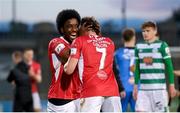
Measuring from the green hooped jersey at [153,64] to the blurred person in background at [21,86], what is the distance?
4.87m

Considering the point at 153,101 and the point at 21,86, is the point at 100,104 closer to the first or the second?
the point at 153,101

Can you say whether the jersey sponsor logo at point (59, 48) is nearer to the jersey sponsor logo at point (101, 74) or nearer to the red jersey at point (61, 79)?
the red jersey at point (61, 79)

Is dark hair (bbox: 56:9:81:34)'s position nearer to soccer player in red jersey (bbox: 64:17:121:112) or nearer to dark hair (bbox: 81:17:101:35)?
dark hair (bbox: 81:17:101:35)

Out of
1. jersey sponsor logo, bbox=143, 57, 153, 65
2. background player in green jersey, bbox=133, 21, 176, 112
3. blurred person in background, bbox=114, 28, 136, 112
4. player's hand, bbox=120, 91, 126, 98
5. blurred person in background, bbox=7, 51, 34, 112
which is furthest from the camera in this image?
blurred person in background, bbox=7, 51, 34, 112

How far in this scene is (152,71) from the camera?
8.46m

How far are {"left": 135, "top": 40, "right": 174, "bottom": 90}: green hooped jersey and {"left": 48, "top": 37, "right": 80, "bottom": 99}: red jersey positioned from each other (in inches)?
106

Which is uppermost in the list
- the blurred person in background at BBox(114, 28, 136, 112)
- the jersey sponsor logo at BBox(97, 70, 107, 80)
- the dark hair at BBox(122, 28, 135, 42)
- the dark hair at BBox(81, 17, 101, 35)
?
the dark hair at BBox(81, 17, 101, 35)

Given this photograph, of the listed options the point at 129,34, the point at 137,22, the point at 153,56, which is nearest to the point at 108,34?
the point at 137,22

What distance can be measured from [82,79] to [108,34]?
20.9 meters

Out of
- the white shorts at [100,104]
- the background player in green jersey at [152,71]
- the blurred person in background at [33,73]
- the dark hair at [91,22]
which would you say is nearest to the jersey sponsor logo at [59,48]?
the dark hair at [91,22]

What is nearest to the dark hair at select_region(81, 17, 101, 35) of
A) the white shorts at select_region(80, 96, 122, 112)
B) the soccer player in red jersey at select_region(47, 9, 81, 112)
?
the soccer player in red jersey at select_region(47, 9, 81, 112)

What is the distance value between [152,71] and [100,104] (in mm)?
2791

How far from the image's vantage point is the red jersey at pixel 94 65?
5719mm

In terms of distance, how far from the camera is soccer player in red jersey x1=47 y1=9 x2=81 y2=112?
19.2 feet
